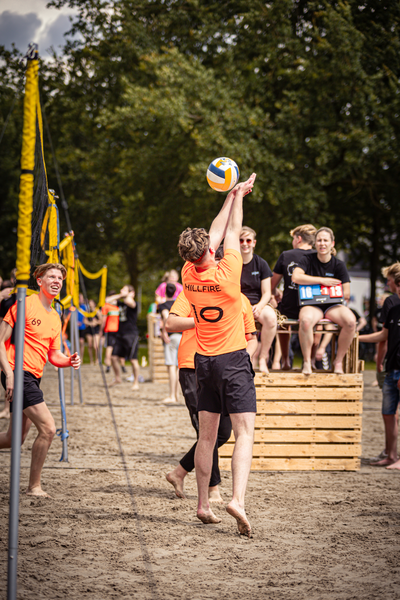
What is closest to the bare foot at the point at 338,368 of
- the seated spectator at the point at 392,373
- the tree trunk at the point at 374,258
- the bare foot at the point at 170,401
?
the seated spectator at the point at 392,373

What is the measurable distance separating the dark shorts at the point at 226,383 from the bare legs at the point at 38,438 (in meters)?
1.41

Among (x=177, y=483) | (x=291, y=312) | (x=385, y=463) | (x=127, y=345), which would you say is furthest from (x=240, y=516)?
(x=127, y=345)

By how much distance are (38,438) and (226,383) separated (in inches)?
71.8

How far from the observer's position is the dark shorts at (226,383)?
14.8 ft

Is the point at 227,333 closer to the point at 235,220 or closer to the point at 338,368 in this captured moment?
the point at 235,220

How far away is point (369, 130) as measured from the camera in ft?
65.4

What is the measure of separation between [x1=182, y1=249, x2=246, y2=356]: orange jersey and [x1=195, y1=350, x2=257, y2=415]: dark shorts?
66mm

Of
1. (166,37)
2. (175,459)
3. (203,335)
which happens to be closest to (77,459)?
(175,459)

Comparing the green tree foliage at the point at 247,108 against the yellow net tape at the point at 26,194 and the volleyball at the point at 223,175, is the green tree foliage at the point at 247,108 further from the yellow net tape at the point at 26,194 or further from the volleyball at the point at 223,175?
the yellow net tape at the point at 26,194

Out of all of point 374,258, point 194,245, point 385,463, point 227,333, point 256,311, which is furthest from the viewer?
point 374,258

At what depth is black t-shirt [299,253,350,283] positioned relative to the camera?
700 centimetres

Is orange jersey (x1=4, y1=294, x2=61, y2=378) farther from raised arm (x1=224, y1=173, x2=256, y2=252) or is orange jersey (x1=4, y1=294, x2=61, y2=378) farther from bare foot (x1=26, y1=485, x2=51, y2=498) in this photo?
raised arm (x1=224, y1=173, x2=256, y2=252)

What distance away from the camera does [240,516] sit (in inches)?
171

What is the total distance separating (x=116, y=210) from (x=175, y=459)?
27.5m
